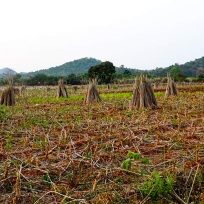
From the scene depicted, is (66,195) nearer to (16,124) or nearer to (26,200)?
(26,200)

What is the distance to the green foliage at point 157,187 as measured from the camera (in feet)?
12.3

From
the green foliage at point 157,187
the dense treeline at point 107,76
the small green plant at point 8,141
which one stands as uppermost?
the green foliage at point 157,187

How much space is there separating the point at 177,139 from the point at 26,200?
310 cm

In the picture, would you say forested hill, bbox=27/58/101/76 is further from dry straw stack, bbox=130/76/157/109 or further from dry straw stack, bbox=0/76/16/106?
dry straw stack, bbox=130/76/157/109

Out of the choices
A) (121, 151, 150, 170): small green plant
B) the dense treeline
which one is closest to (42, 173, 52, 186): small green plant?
(121, 151, 150, 170): small green plant

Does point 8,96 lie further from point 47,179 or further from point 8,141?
point 47,179

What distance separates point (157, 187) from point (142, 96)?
9.07 metres

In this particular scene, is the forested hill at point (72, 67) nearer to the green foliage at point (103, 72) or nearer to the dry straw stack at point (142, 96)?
the green foliage at point (103, 72)

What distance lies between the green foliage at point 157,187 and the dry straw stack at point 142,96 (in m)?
8.70

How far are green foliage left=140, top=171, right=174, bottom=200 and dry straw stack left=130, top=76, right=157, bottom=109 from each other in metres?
8.70

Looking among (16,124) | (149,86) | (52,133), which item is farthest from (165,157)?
(149,86)

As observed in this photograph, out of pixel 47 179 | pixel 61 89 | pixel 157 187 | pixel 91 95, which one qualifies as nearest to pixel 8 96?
pixel 91 95

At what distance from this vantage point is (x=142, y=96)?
12.8 meters

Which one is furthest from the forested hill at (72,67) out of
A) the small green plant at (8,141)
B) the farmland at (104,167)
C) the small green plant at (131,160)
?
the small green plant at (131,160)
